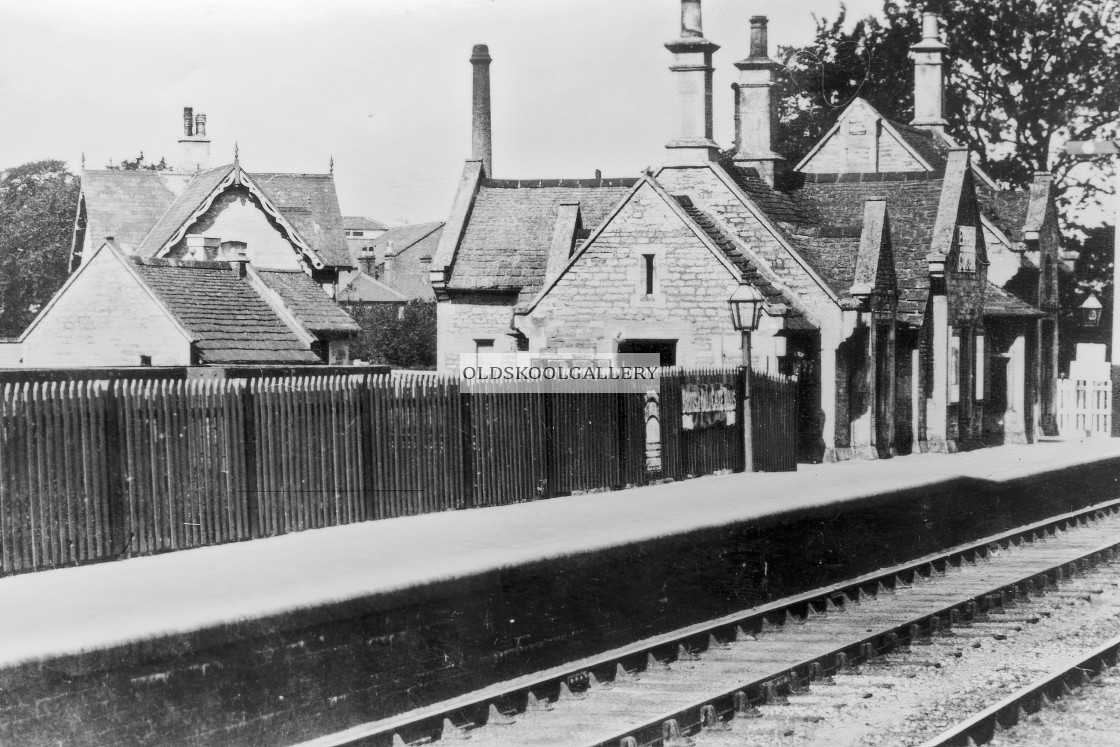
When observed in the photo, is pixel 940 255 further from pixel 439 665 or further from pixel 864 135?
pixel 439 665

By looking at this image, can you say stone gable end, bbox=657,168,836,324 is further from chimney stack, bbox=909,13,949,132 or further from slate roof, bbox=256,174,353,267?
chimney stack, bbox=909,13,949,132

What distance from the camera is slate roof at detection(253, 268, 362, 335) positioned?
2714cm

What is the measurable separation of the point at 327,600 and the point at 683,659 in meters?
3.80

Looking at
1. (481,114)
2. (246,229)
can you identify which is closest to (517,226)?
(481,114)

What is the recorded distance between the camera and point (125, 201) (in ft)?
115

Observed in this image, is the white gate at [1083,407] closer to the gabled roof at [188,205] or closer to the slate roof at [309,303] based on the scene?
the slate roof at [309,303]

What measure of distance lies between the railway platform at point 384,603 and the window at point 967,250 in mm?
13395

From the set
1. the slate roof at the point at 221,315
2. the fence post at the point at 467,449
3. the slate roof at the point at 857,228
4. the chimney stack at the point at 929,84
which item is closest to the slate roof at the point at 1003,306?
the slate roof at the point at 857,228

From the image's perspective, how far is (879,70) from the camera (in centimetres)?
4488

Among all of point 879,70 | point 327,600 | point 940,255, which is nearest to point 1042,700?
point 327,600

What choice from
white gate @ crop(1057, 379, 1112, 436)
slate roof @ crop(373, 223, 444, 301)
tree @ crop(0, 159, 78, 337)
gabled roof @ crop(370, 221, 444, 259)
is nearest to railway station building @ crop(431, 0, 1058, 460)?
white gate @ crop(1057, 379, 1112, 436)

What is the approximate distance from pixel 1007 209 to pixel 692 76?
11.1m

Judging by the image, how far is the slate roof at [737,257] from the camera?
2445 centimetres

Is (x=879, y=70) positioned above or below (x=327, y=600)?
above
